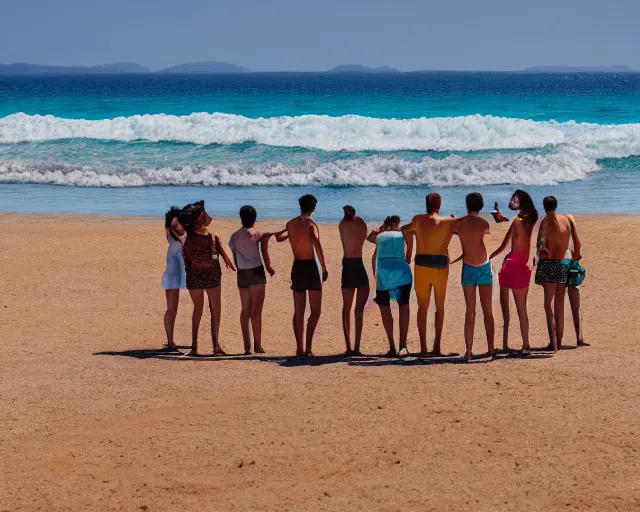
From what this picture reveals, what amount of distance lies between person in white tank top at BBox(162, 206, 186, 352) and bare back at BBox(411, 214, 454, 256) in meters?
2.17

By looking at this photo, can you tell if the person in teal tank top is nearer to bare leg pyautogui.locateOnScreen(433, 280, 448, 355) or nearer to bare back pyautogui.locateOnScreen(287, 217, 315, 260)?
bare leg pyautogui.locateOnScreen(433, 280, 448, 355)

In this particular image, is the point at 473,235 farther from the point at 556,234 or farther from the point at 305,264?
the point at 305,264

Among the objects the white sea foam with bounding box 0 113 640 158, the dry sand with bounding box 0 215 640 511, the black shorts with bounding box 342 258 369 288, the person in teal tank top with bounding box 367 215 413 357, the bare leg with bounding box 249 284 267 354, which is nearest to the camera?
the dry sand with bounding box 0 215 640 511

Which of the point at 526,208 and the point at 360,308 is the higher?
the point at 526,208

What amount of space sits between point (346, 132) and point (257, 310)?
1057 inches

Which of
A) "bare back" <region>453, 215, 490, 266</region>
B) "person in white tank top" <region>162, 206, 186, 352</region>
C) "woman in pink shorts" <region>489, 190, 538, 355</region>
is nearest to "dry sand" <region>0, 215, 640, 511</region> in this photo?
"person in white tank top" <region>162, 206, 186, 352</region>

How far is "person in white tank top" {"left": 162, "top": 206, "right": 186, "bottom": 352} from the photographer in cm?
845

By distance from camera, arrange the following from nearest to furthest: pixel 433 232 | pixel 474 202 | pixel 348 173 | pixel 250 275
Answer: pixel 474 202 < pixel 433 232 < pixel 250 275 < pixel 348 173

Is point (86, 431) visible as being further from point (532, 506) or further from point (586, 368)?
point (586, 368)

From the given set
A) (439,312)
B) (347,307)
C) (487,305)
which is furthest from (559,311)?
(347,307)

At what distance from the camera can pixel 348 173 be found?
80.7ft

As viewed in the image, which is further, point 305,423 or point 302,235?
point 302,235

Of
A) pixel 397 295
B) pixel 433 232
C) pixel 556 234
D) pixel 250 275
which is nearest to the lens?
pixel 433 232

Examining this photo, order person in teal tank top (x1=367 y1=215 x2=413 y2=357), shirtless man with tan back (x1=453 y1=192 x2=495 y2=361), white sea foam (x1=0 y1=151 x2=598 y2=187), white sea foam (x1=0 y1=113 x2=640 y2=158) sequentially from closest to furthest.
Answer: shirtless man with tan back (x1=453 y1=192 x2=495 y2=361) → person in teal tank top (x1=367 y1=215 x2=413 y2=357) → white sea foam (x1=0 y1=151 x2=598 y2=187) → white sea foam (x1=0 y1=113 x2=640 y2=158)
